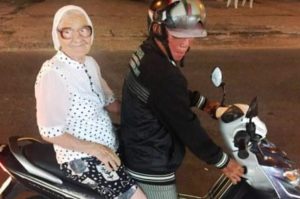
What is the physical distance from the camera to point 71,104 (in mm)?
2934

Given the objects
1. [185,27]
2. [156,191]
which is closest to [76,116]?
[156,191]

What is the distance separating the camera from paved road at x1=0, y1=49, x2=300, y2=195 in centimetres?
585

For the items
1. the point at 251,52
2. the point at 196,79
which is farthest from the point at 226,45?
the point at 196,79

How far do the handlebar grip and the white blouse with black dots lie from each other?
66cm

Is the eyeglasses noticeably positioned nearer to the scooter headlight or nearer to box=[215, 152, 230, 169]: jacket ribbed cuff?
box=[215, 152, 230, 169]: jacket ribbed cuff

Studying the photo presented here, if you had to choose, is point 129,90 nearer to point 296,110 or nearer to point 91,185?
point 91,185

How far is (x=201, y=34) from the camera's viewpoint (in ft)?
9.51

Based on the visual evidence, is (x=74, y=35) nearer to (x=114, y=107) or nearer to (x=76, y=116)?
(x=76, y=116)

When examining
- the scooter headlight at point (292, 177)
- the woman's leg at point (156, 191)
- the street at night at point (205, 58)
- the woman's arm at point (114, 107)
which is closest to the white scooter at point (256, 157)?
the scooter headlight at point (292, 177)

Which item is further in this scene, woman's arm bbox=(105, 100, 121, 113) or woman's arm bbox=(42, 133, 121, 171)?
woman's arm bbox=(105, 100, 121, 113)

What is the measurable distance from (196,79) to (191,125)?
517cm

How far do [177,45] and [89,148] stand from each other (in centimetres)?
66

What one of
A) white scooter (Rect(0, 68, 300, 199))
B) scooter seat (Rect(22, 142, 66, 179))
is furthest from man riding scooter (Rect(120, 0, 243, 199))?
scooter seat (Rect(22, 142, 66, 179))

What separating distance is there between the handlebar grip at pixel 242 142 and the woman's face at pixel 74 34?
2.90 ft
